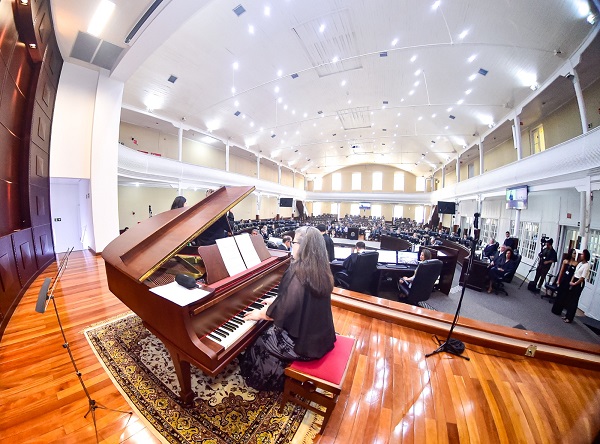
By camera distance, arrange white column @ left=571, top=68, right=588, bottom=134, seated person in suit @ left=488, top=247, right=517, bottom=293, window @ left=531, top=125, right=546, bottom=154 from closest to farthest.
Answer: white column @ left=571, top=68, right=588, bottom=134
seated person in suit @ left=488, top=247, right=517, bottom=293
window @ left=531, top=125, right=546, bottom=154

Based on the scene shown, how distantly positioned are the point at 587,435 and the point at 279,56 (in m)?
10.0

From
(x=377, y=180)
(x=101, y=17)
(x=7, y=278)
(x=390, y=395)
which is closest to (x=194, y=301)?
(x=390, y=395)

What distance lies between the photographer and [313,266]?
149 cm

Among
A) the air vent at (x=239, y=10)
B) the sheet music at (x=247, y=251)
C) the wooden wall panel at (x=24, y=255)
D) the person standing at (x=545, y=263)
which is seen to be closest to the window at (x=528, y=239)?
the person standing at (x=545, y=263)

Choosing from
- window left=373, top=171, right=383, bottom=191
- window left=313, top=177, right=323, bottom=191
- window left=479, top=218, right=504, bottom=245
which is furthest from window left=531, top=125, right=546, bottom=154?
window left=313, top=177, right=323, bottom=191

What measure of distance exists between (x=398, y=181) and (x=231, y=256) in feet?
81.3

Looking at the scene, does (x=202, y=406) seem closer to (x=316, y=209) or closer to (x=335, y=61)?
(x=335, y=61)

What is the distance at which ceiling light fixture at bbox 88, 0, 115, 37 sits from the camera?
3.66 metres

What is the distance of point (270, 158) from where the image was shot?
1798cm

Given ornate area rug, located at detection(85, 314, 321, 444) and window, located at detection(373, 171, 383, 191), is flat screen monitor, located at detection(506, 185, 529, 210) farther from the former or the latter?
window, located at detection(373, 171, 383, 191)

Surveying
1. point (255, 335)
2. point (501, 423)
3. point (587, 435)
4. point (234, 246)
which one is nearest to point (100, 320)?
point (234, 246)

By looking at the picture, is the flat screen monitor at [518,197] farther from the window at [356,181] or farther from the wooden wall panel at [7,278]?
the window at [356,181]

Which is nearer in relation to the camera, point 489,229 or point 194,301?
point 194,301

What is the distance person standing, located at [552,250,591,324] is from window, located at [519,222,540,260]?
4.57 m
